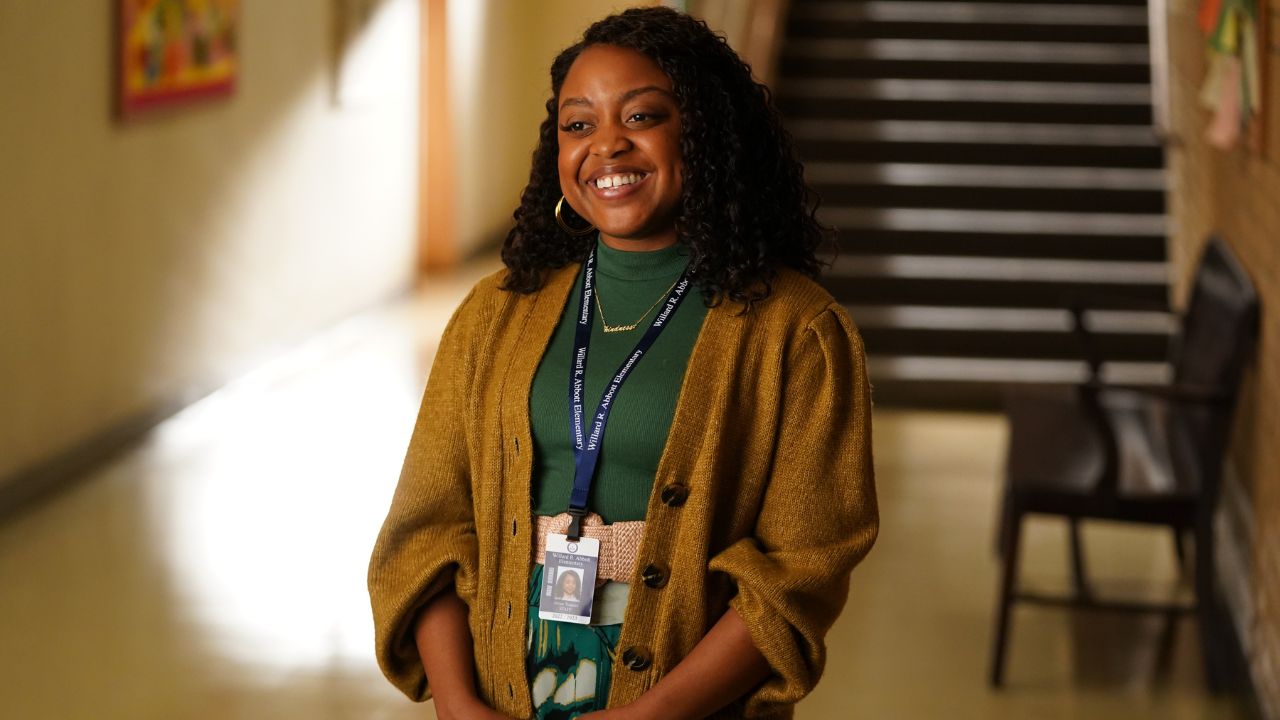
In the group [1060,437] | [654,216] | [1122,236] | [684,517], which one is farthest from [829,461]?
[1122,236]

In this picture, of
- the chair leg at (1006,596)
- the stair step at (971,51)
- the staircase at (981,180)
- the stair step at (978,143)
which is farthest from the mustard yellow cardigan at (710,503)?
the stair step at (971,51)

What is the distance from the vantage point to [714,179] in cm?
162

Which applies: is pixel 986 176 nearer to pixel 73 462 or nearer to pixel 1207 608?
pixel 1207 608

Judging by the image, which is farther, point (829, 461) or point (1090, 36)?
point (1090, 36)

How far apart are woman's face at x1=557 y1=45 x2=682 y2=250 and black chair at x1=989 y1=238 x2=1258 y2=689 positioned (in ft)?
9.24

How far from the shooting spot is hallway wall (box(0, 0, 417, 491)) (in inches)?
220

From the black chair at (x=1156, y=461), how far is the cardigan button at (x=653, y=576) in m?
2.79

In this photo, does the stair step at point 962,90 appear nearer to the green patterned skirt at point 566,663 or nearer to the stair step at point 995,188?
the stair step at point 995,188

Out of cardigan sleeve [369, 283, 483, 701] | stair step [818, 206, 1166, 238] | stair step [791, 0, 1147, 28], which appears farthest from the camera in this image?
stair step [791, 0, 1147, 28]

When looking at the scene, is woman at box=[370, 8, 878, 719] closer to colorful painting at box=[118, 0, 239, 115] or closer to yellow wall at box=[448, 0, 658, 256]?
colorful painting at box=[118, 0, 239, 115]

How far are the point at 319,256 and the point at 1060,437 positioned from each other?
16.9 ft

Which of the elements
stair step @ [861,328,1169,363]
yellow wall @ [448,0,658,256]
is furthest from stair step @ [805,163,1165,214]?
yellow wall @ [448,0,658,256]

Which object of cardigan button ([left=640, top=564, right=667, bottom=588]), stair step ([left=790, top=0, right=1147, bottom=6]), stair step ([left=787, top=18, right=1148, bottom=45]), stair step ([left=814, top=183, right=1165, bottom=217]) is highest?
stair step ([left=790, top=0, right=1147, bottom=6])

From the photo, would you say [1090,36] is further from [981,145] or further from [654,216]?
[654,216]
